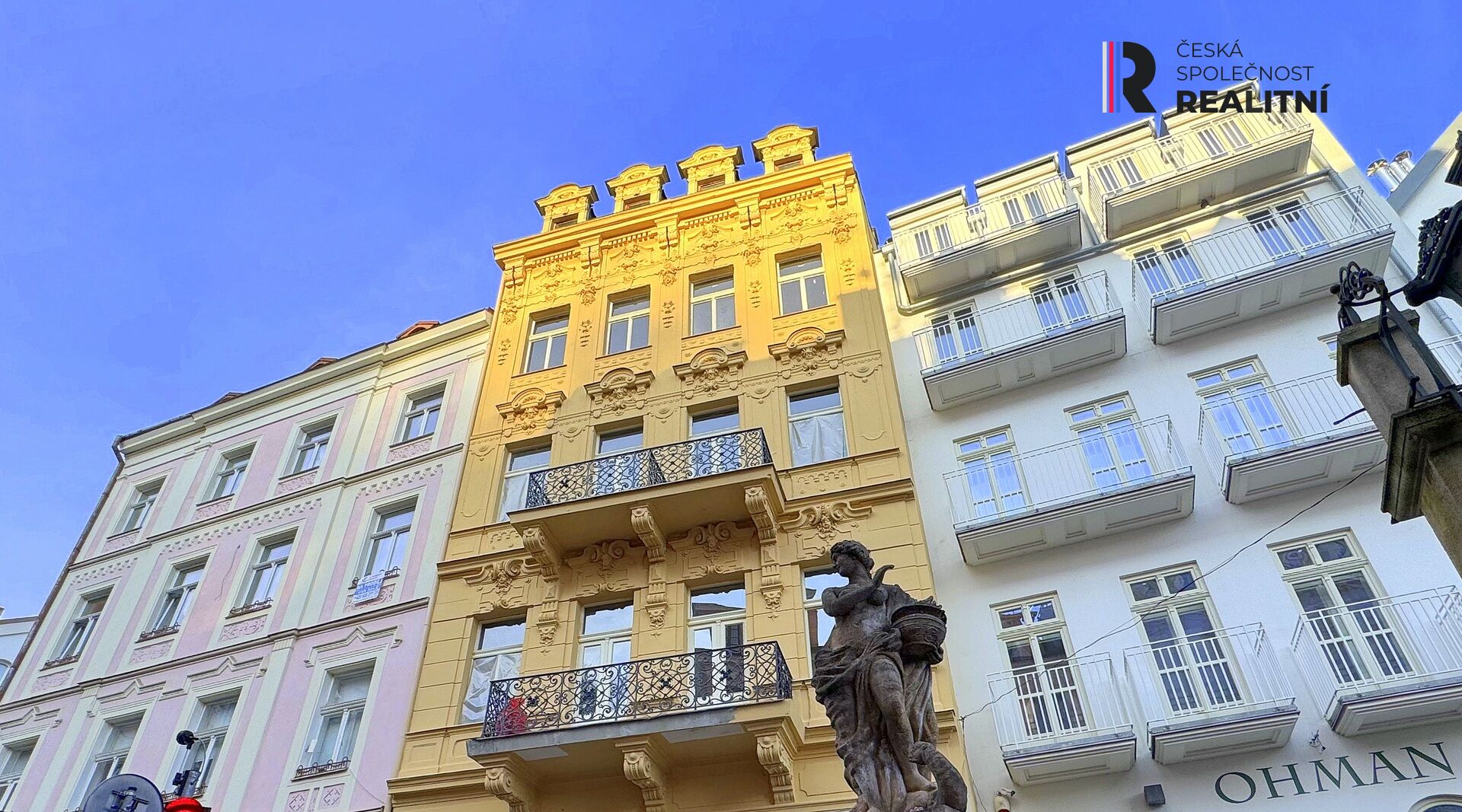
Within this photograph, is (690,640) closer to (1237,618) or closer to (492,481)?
(492,481)

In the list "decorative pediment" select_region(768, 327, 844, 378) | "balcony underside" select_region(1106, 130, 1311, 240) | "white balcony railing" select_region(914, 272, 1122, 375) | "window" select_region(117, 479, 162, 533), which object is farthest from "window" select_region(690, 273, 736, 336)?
"window" select_region(117, 479, 162, 533)

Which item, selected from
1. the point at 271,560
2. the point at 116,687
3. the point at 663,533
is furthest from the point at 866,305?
the point at 116,687

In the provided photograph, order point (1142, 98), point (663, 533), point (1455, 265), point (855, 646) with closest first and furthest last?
point (1455, 265)
point (855, 646)
point (663, 533)
point (1142, 98)

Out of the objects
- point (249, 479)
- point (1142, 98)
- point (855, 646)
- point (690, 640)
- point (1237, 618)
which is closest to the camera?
point (855, 646)

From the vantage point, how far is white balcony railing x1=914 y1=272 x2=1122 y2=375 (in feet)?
52.6

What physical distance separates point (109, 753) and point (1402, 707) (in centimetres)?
2007

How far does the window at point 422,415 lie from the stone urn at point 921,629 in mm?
14624

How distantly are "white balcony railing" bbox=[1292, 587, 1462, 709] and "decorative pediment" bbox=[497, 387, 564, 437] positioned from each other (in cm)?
1259

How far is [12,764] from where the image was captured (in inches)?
712

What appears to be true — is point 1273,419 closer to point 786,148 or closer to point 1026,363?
point 1026,363

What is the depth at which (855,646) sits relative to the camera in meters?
6.38

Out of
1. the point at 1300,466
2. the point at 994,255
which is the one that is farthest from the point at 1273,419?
the point at 994,255

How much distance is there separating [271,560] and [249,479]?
2653 mm

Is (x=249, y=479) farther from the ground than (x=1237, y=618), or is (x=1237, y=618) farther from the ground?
(x=249, y=479)
